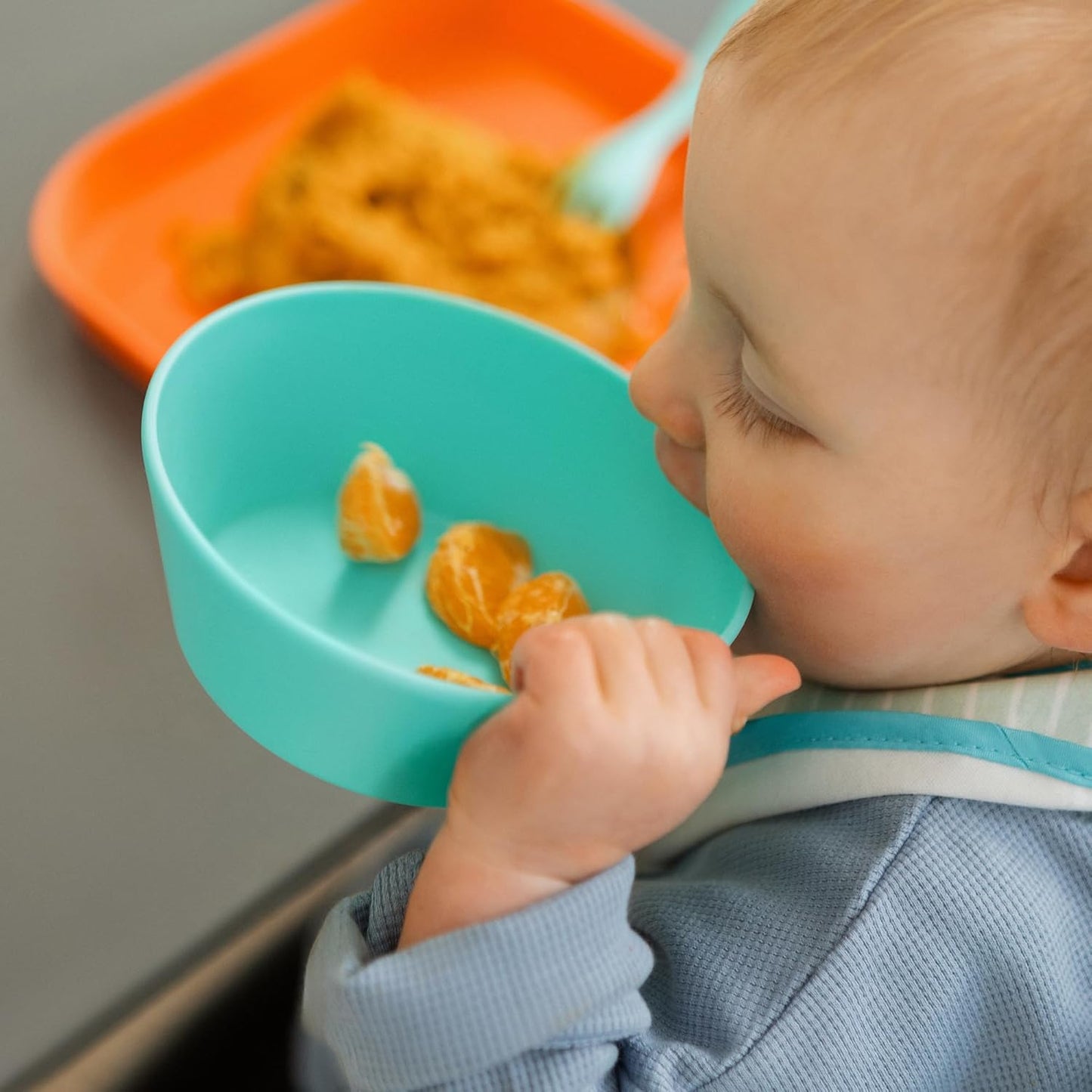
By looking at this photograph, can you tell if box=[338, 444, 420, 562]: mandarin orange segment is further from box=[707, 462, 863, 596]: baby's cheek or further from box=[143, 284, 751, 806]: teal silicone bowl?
box=[707, 462, 863, 596]: baby's cheek

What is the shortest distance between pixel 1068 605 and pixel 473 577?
29 centimetres

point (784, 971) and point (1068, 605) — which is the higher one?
point (1068, 605)

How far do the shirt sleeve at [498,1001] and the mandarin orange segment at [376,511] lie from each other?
0.83 ft

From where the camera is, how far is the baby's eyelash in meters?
0.53

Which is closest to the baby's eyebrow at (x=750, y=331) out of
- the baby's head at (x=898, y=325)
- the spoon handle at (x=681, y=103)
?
the baby's head at (x=898, y=325)

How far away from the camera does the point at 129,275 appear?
95cm

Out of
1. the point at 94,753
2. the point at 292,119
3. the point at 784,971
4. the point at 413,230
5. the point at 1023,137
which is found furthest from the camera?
the point at 292,119

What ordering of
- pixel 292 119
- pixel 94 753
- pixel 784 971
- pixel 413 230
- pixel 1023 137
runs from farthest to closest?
pixel 292 119 → pixel 413 230 → pixel 94 753 → pixel 784 971 → pixel 1023 137

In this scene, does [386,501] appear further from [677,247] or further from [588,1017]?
[677,247]

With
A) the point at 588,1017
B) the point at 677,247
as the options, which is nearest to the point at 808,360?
the point at 588,1017

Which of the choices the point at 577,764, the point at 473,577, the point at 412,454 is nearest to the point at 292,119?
the point at 412,454

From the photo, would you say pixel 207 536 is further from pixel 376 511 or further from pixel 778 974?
pixel 778 974

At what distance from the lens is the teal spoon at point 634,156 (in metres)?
1.00

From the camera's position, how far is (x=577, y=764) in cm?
46
